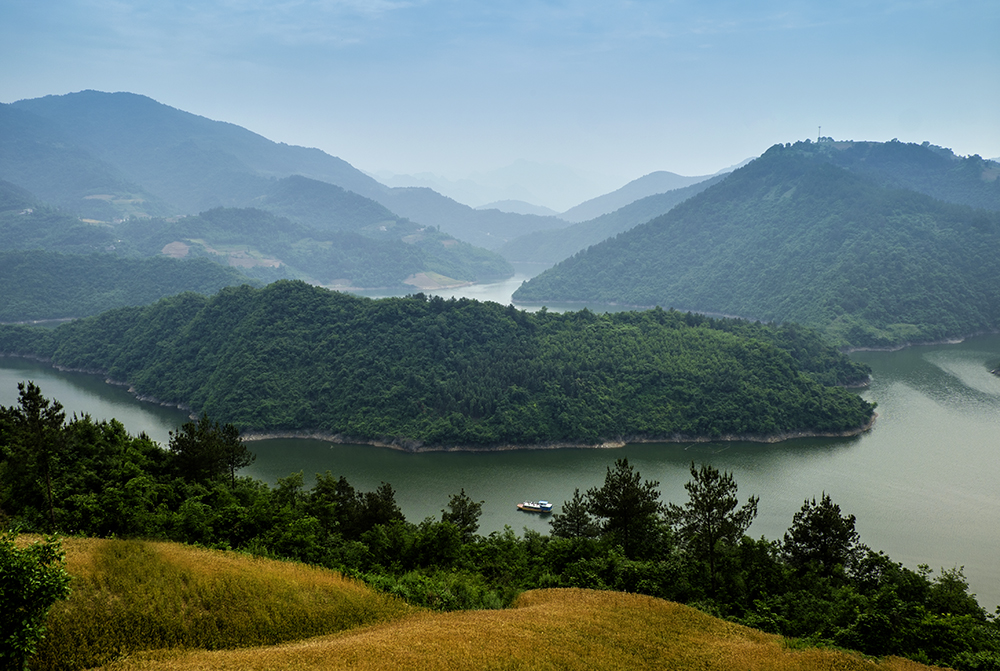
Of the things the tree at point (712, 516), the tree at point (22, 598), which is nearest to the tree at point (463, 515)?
the tree at point (712, 516)

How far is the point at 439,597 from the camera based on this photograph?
55.3ft

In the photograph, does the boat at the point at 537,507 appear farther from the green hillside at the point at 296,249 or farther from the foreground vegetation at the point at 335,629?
the green hillside at the point at 296,249

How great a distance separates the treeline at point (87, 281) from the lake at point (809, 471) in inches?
2058

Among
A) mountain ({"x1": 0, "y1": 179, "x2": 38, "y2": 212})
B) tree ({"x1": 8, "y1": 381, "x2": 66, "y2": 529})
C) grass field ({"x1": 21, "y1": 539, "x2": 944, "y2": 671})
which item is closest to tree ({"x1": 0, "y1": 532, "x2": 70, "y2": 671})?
grass field ({"x1": 21, "y1": 539, "x2": 944, "y2": 671})

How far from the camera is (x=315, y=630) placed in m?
14.1

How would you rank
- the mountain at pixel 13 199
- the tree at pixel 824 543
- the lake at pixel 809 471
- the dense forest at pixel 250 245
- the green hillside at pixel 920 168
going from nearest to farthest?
the tree at pixel 824 543 < the lake at pixel 809 471 < the green hillside at pixel 920 168 < the dense forest at pixel 250 245 < the mountain at pixel 13 199

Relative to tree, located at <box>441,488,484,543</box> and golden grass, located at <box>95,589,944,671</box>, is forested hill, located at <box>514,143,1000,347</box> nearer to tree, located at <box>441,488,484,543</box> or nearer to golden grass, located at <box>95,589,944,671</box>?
tree, located at <box>441,488,484,543</box>

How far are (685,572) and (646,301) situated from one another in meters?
106

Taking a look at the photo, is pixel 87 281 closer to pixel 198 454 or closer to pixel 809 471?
pixel 198 454

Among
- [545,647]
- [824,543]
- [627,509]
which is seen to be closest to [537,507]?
[627,509]

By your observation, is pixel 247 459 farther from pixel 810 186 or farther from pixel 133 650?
pixel 810 186

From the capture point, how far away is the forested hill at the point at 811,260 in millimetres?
88188

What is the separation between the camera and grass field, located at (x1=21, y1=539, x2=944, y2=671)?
1174 centimetres

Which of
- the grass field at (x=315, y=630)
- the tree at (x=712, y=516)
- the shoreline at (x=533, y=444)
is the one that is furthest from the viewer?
the shoreline at (x=533, y=444)
